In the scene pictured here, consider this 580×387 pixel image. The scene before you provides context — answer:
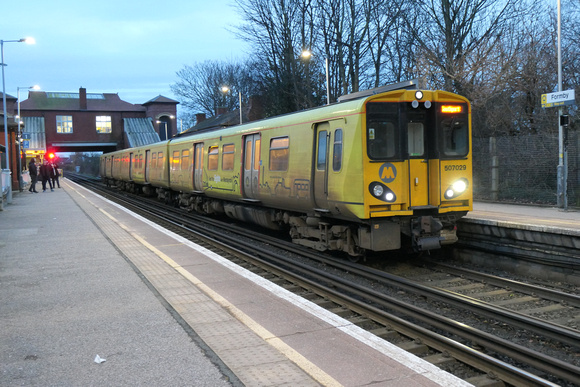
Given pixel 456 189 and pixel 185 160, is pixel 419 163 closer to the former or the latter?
pixel 456 189

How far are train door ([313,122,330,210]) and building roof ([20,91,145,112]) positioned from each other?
2386 inches

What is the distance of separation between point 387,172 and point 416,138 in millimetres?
926

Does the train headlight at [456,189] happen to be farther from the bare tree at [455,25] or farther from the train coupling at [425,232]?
the bare tree at [455,25]

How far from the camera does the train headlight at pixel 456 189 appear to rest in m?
9.03

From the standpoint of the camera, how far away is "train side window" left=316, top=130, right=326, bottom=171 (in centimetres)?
949

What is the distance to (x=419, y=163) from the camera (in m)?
8.88

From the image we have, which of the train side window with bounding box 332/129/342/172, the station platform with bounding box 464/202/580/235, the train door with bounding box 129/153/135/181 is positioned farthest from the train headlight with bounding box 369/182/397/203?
the train door with bounding box 129/153/135/181

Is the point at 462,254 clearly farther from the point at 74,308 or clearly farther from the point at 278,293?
the point at 74,308

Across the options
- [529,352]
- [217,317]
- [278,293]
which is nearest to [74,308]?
[217,317]

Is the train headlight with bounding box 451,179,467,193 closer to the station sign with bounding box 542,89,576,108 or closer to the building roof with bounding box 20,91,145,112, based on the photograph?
the station sign with bounding box 542,89,576,108

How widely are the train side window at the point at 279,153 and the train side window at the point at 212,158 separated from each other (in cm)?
403

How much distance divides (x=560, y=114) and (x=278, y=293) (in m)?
10.9

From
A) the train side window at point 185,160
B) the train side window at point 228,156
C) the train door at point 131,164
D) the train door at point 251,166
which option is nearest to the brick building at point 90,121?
the train door at point 131,164

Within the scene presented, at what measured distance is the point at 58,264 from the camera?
29.8 ft
